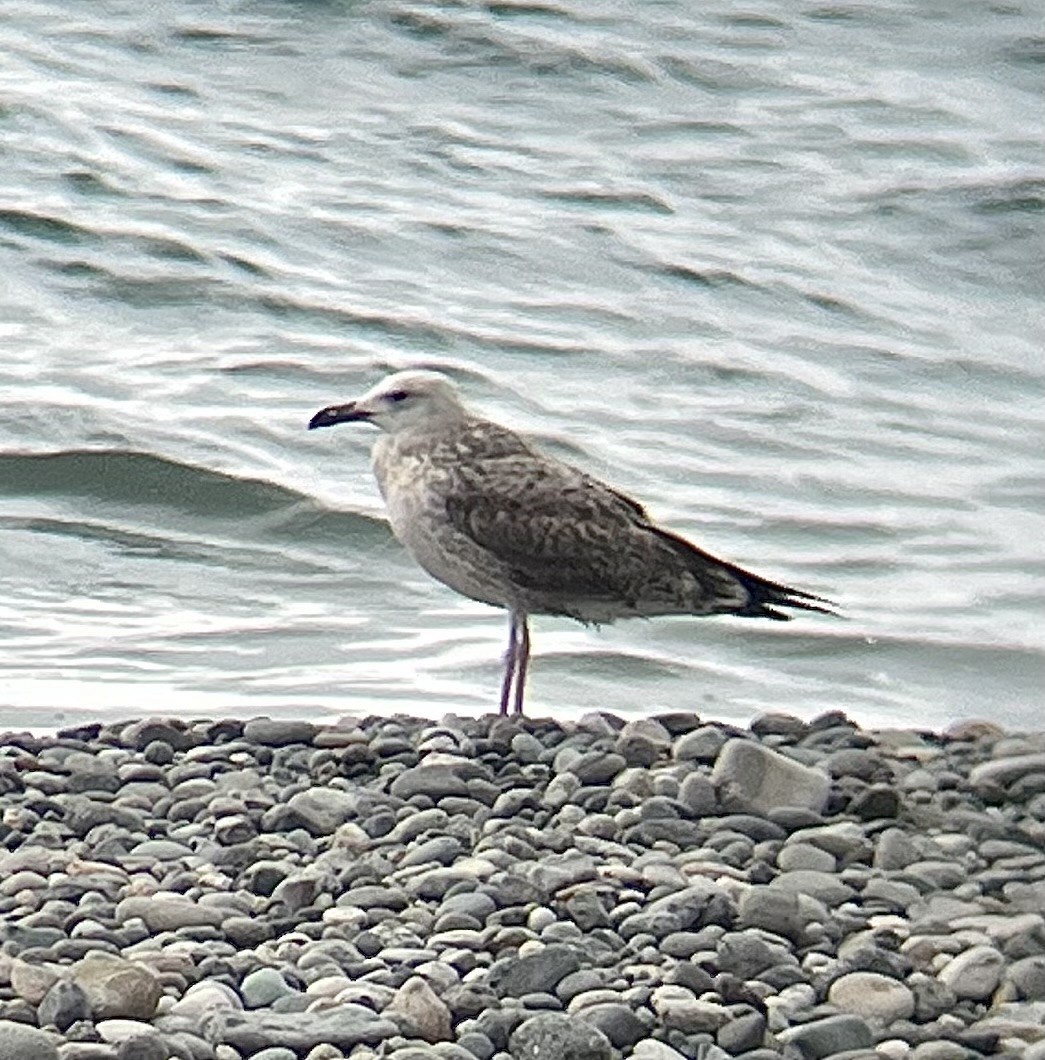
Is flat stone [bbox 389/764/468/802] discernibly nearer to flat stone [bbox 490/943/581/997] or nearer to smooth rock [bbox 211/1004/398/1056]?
flat stone [bbox 490/943/581/997]

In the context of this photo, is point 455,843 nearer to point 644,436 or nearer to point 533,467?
point 533,467

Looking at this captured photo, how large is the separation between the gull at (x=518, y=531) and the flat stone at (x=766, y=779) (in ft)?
3.77

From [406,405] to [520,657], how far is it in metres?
0.71

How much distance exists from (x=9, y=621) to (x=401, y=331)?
171 inches

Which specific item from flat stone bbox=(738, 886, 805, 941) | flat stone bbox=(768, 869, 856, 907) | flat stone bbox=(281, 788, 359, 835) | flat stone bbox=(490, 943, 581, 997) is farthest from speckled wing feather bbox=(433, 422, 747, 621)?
flat stone bbox=(490, 943, 581, 997)

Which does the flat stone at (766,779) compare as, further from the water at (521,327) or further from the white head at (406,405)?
the water at (521,327)

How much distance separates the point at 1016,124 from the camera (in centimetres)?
1623

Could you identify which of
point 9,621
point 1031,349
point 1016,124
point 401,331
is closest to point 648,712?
point 9,621

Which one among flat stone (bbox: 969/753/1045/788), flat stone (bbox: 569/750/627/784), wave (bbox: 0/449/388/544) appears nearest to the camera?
flat stone (bbox: 569/750/627/784)

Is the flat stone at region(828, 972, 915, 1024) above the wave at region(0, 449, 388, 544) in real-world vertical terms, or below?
above

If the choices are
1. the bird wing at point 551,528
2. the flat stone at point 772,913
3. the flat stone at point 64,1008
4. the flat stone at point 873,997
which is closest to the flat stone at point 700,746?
the bird wing at point 551,528

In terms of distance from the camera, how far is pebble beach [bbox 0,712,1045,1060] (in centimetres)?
441

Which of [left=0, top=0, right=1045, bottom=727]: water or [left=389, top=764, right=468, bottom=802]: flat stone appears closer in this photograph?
[left=389, top=764, right=468, bottom=802]: flat stone

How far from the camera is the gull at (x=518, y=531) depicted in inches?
268
